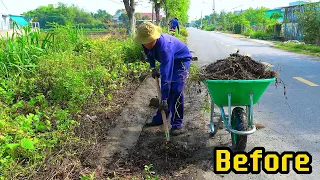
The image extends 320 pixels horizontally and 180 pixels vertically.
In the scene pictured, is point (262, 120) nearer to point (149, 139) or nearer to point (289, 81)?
point (149, 139)

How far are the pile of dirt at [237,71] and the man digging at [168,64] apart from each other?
457mm

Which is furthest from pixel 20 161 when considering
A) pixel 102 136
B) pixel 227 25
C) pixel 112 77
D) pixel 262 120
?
pixel 227 25

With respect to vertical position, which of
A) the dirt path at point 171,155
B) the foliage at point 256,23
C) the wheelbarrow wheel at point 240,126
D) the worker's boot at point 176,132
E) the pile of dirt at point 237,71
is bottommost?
the dirt path at point 171,155

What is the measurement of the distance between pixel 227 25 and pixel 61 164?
66.4 metres

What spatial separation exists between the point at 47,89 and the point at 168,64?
226cm

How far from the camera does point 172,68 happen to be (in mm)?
3887

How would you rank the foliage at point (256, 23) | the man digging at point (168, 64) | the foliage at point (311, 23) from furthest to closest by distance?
the foliage at point (256, 23)
the foliage at point (311, 23)
the man digging at point (168, 64)

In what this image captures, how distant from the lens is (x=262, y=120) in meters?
4.77

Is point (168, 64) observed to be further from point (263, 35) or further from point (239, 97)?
point (263, 35)

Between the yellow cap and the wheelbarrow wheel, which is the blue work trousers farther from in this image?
the wheelbarrow wheel

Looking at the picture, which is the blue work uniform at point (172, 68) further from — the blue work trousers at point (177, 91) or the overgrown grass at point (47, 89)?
the overgrown grass at point (47, 89)

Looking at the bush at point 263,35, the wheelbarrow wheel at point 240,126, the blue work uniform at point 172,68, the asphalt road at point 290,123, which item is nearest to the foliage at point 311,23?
the asphalt road at point 290,123

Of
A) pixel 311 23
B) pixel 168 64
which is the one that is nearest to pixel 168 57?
pixel 168 64

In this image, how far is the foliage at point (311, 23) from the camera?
660 inches
